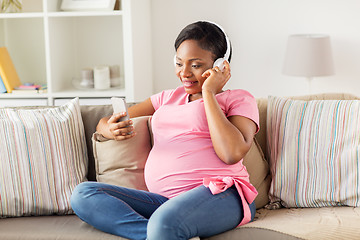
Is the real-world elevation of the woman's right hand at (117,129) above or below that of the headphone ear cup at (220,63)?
below

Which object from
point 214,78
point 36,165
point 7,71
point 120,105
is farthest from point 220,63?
point 7,71

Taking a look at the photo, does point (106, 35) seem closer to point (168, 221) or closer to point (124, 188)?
point (124, 188)

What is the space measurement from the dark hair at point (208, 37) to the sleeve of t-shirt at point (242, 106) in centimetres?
16

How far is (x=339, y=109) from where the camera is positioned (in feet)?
6.72

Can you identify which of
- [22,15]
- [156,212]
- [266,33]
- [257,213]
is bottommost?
[257,213]

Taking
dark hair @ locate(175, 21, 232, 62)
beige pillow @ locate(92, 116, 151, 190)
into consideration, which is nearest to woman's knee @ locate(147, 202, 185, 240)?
beige pillow @ locate(92, 116, 151, 190)

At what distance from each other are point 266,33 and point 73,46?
49.3 inches

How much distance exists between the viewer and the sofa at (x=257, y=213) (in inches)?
69.3

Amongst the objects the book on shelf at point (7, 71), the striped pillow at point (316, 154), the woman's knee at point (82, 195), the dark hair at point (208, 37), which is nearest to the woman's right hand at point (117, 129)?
the woman's knee at point (82, 195)

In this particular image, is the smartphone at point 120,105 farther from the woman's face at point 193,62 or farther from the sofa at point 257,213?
the woman's face at point 193,62

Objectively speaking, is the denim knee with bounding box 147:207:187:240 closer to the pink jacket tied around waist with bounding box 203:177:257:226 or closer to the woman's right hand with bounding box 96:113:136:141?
the pink jacket tied around waist with bounding box 203:177:257:226

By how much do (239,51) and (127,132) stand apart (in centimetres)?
170

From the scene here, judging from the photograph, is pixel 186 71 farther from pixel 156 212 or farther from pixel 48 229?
pixel 48 229

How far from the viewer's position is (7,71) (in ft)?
10.9
